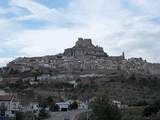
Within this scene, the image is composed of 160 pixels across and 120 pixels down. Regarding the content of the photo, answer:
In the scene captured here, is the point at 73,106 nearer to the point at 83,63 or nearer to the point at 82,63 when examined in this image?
the point at 83,63

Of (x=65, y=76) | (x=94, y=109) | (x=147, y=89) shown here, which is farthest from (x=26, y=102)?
(x=65, y=76)

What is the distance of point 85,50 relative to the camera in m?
189

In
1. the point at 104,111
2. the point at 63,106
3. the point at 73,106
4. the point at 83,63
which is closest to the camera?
the point at 104,111

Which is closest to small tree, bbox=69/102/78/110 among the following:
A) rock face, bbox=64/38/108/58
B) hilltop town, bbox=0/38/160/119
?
hilltop town, bbox=0/38/160/119

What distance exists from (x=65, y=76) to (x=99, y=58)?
49562mm

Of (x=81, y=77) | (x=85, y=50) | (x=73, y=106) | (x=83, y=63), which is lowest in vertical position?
(x=73, y=106)

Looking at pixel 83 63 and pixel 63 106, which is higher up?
pixel 83 63

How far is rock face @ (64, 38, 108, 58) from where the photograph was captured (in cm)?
18675

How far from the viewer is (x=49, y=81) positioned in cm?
11781

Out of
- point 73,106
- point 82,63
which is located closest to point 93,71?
point 82,63

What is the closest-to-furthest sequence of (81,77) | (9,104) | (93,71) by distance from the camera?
(9,104) < (81,77) < (93,71)

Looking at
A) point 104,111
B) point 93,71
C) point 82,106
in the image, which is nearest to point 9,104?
point 82,106

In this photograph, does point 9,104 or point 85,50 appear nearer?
point 9,104

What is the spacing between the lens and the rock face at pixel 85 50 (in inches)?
7352
